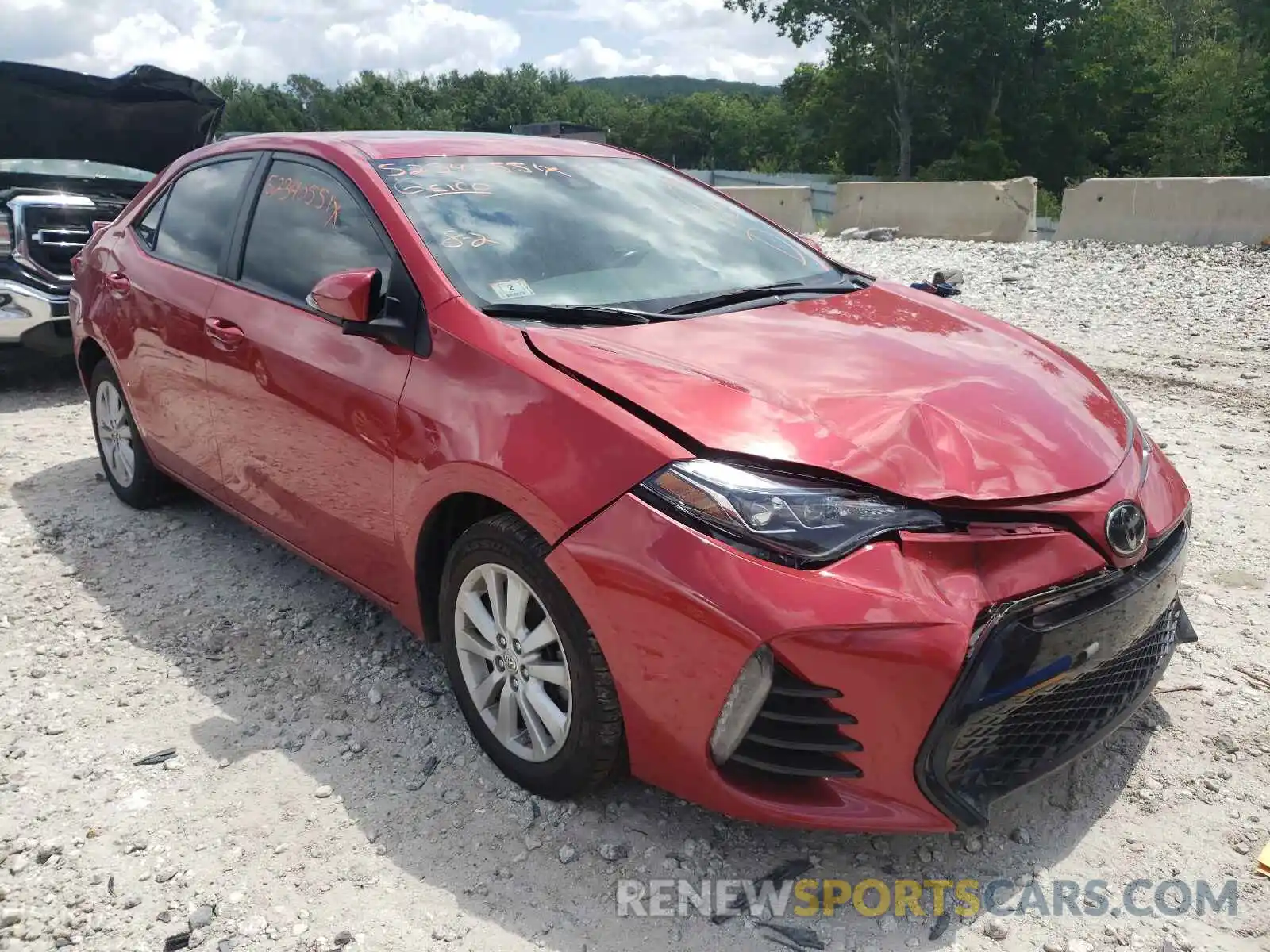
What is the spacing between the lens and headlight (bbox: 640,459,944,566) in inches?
79.5

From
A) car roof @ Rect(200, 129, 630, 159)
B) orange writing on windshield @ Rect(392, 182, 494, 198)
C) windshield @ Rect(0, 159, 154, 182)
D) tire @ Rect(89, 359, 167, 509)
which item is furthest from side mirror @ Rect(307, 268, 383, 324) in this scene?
windshield @ Rect(0, 159, 154, 182)

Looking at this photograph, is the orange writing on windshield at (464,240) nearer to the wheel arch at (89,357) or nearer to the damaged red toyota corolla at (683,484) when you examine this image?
the damaged red toyota corolla at (683,484)

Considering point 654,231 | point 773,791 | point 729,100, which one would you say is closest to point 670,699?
point 773,791

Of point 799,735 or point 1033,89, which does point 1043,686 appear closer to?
point 799,735

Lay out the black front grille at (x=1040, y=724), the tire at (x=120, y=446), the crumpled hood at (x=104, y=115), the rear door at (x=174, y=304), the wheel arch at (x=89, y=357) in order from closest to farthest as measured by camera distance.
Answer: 1. the black front grille at (x=1040, y=724)
2. the rear door at (x=174, y=304)
3. the tire at (x=120, y=446)
4. the wheel arch at (x=89, y=357)
5. the crumpled hood at (x=104, y=115)

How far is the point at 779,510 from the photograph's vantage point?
6.73ft

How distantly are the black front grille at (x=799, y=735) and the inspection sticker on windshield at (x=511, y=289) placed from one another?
4.46ft

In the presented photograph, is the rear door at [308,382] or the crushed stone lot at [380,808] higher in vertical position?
the rear door at [308,382]

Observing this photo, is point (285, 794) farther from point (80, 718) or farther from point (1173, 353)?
point (1173, 353)

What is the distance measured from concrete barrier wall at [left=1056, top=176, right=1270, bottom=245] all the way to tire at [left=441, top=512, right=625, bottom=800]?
36.1 ft

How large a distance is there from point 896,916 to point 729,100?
3786 inches

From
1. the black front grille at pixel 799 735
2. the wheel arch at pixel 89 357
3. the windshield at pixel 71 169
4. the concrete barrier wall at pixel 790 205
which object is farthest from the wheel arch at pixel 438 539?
the concrete barrier wall at pixel 790 205

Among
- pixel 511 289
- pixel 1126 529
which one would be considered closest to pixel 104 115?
pixel 511 289

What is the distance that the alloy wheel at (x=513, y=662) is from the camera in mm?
2424
